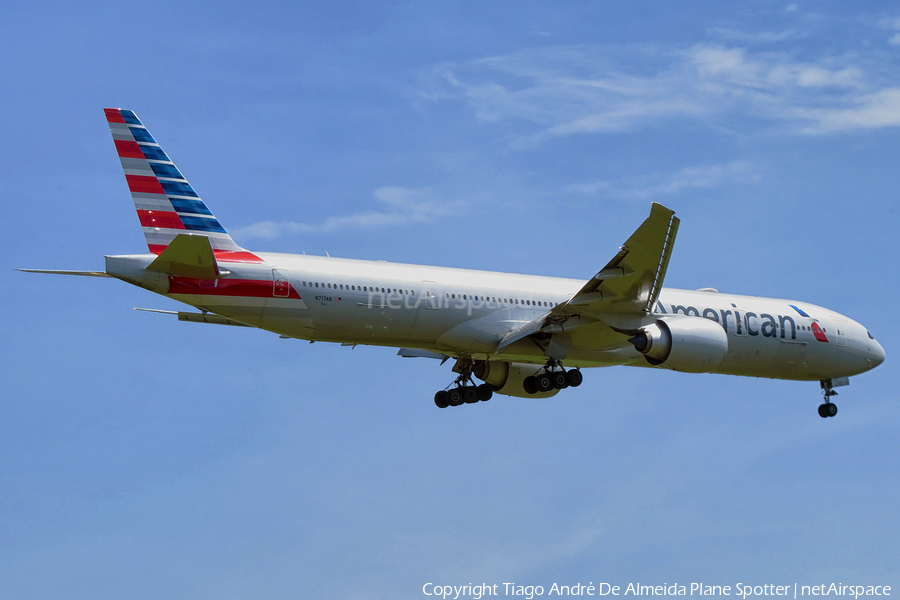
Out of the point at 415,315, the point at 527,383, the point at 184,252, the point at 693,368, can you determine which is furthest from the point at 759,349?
the point at 184,252

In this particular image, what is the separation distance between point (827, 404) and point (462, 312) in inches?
528

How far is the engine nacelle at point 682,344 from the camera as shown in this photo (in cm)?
2880

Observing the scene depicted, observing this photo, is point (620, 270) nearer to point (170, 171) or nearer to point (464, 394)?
point (464, 394)

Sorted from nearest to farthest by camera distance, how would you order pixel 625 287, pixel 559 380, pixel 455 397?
1. pixel 625 287
2. pixel 559 380
3. pixel 455 397

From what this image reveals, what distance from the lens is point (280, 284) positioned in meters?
25.7

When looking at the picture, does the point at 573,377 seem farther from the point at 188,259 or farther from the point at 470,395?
the point at 188,259

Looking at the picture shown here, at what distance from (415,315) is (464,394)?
5250mm

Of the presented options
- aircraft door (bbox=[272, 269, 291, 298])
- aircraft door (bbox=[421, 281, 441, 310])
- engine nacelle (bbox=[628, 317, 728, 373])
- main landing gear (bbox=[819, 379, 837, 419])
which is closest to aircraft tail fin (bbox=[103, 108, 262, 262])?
aircraft door (bbox=[272, 269, 291, 298])

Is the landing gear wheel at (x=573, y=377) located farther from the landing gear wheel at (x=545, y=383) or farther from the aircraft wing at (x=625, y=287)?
the aircraft wing at (x=625, y=287)

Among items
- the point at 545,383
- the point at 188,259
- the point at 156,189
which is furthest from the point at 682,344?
the point at 156,189

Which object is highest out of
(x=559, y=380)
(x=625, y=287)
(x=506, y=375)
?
(x=625, y=287)

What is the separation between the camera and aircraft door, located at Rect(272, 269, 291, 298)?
25594 mm

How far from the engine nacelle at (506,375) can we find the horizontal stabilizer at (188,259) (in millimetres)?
10220

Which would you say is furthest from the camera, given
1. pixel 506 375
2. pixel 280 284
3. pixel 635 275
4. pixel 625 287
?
pixel 506 375
